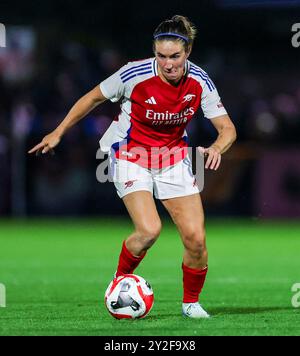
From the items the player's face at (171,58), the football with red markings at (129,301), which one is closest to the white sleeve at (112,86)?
the player's face at (171,58)

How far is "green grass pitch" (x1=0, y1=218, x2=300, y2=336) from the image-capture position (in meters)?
7.90

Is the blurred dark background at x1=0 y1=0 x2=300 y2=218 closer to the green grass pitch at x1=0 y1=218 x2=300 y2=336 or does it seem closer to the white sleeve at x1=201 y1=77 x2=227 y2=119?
the green grass pitch at x1=0 y1=218 x2=300 y2=336

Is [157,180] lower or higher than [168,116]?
lower

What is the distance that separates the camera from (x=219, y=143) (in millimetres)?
8273

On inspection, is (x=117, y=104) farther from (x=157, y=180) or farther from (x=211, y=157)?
(x=211, y=157)

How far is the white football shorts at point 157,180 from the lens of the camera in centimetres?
854

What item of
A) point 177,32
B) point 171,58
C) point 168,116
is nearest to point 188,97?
point 168,116

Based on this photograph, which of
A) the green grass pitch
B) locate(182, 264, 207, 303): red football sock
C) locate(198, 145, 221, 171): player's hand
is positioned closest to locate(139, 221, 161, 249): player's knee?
locate(182, 264, 207, 303): red football sock

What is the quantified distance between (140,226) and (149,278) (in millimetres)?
3419

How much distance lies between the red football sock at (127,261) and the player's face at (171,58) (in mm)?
1434

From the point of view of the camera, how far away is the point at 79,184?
64.8ft

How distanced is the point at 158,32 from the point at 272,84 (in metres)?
13.6
